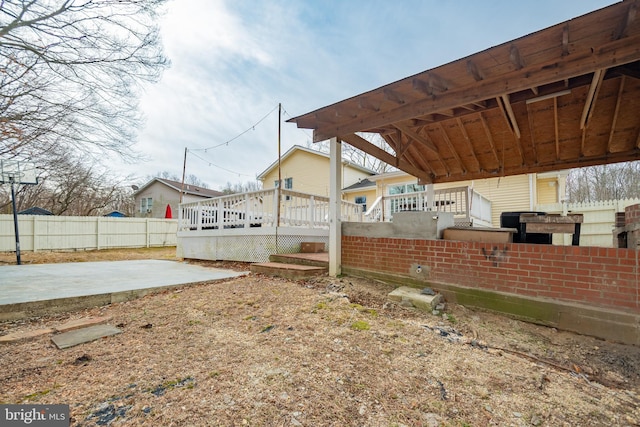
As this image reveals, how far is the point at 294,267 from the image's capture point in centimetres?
504

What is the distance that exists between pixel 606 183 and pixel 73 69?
2845 centimetres

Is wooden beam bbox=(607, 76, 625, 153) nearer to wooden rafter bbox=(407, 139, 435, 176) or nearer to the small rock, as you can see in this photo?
wooden rafter bbox=(407, 139, 435, 176)

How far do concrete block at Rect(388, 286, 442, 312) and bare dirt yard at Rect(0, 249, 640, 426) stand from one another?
0.50 ft

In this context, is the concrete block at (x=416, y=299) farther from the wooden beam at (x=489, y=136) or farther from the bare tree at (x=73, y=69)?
the bare tree at (x=73, y=69)

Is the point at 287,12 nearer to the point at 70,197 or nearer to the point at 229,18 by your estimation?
the point at 229,18

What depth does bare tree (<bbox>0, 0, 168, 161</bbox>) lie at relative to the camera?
5.82 meters

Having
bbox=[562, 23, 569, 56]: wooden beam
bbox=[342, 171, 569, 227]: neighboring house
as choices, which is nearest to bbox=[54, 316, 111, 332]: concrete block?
bbox=[562, 23, 569, 56]: wooden beam

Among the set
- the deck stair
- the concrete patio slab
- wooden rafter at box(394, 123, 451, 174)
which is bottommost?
the concrete patio slab

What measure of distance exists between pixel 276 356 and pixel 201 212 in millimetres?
6819

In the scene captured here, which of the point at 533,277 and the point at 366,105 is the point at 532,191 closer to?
the point at 533,277

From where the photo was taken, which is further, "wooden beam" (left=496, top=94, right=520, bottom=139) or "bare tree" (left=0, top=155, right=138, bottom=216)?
"bare tree" (left=0, top=155, right=138, bottom=216)

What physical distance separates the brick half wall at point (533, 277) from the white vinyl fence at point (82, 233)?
603 inches

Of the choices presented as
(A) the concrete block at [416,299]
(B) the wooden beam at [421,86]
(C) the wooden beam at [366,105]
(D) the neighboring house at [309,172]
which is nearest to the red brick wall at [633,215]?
(A) the concrete block at [416,299]

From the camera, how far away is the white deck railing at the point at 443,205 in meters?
7.02
